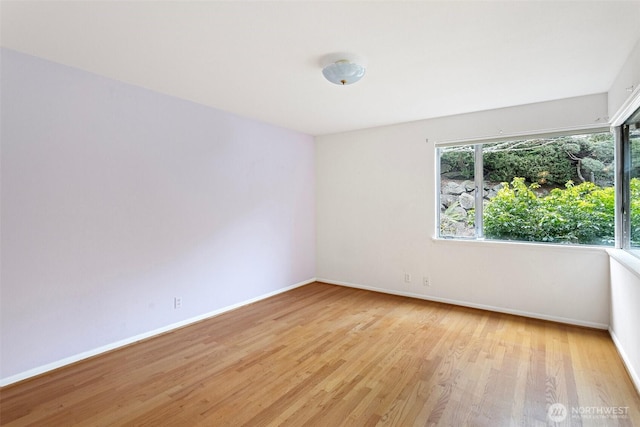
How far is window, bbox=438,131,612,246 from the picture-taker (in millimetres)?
3326

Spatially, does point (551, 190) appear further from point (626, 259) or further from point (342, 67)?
point (342, 67)

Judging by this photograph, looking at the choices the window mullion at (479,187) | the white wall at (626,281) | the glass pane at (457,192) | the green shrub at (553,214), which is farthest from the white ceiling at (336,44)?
the green shrub at (553,214)

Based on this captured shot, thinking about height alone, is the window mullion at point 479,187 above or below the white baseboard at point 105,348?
above

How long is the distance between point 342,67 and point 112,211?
2365mm

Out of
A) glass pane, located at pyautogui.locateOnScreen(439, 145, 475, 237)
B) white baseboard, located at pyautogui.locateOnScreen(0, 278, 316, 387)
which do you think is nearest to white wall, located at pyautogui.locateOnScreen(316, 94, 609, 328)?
glass pane, located at pyautogui.locateOnScreen(439, 145, 475, 237)

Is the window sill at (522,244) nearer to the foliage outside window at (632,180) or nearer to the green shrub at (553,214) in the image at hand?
the green shrub at (553,214)

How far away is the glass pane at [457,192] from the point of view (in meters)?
4.09

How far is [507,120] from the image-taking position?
12.1 feet

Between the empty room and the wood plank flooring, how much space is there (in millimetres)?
19

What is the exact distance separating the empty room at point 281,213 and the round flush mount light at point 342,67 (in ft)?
0.07

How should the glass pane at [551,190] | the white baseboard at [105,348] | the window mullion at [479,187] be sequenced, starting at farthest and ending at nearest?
the window mullion at [479,187] → the glass pane at [551,190] → the white baseboard at [105,348]

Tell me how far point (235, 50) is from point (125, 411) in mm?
2545

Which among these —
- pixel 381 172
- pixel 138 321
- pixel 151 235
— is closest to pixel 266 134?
pixel 381 172

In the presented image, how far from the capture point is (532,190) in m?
3.70
